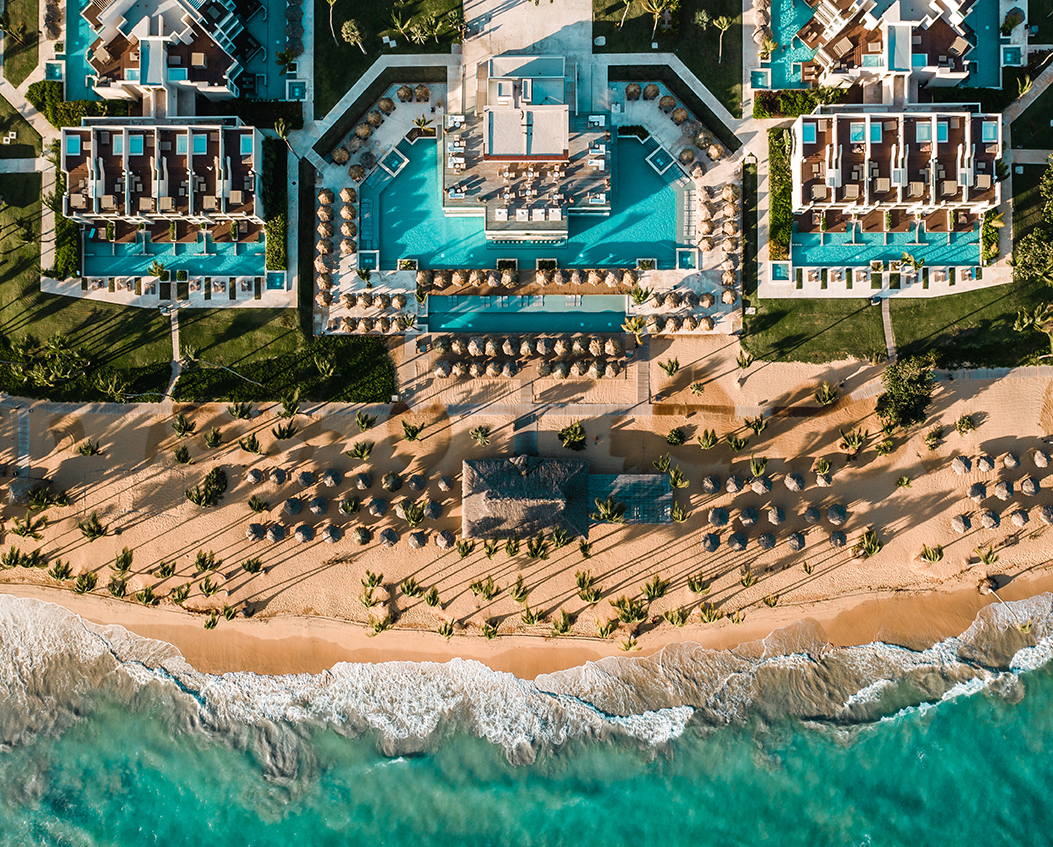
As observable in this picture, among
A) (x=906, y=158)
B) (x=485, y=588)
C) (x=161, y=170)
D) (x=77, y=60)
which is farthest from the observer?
(x=77, y=60)

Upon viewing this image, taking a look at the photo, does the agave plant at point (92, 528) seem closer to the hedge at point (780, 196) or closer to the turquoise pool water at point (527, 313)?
the turquoise pool water at point (527, 313)

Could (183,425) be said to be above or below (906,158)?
below

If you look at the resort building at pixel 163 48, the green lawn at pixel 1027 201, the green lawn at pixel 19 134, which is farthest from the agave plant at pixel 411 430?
the green lawn at pixel 1027 201

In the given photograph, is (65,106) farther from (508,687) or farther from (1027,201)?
(1027,201)

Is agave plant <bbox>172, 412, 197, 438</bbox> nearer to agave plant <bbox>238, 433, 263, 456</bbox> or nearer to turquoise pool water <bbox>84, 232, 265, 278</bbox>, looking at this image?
agave plant <bbox>238, 433, 263, 456</bbox>

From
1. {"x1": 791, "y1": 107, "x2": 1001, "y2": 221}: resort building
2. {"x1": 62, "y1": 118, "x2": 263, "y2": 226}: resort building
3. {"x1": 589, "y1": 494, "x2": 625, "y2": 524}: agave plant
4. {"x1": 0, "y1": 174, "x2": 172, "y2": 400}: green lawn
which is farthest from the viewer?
{"x1": 0, "y1": 174, "x2": 172, "y2": 400}: green lawn

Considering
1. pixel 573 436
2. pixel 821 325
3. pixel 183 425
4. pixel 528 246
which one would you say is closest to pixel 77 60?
pixel 183 425

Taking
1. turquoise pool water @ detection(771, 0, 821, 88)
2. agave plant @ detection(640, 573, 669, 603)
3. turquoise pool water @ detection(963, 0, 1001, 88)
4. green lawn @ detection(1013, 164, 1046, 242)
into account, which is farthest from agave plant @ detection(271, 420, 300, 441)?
turquoise pool water @ detection(963, 0, 1001, 88)
